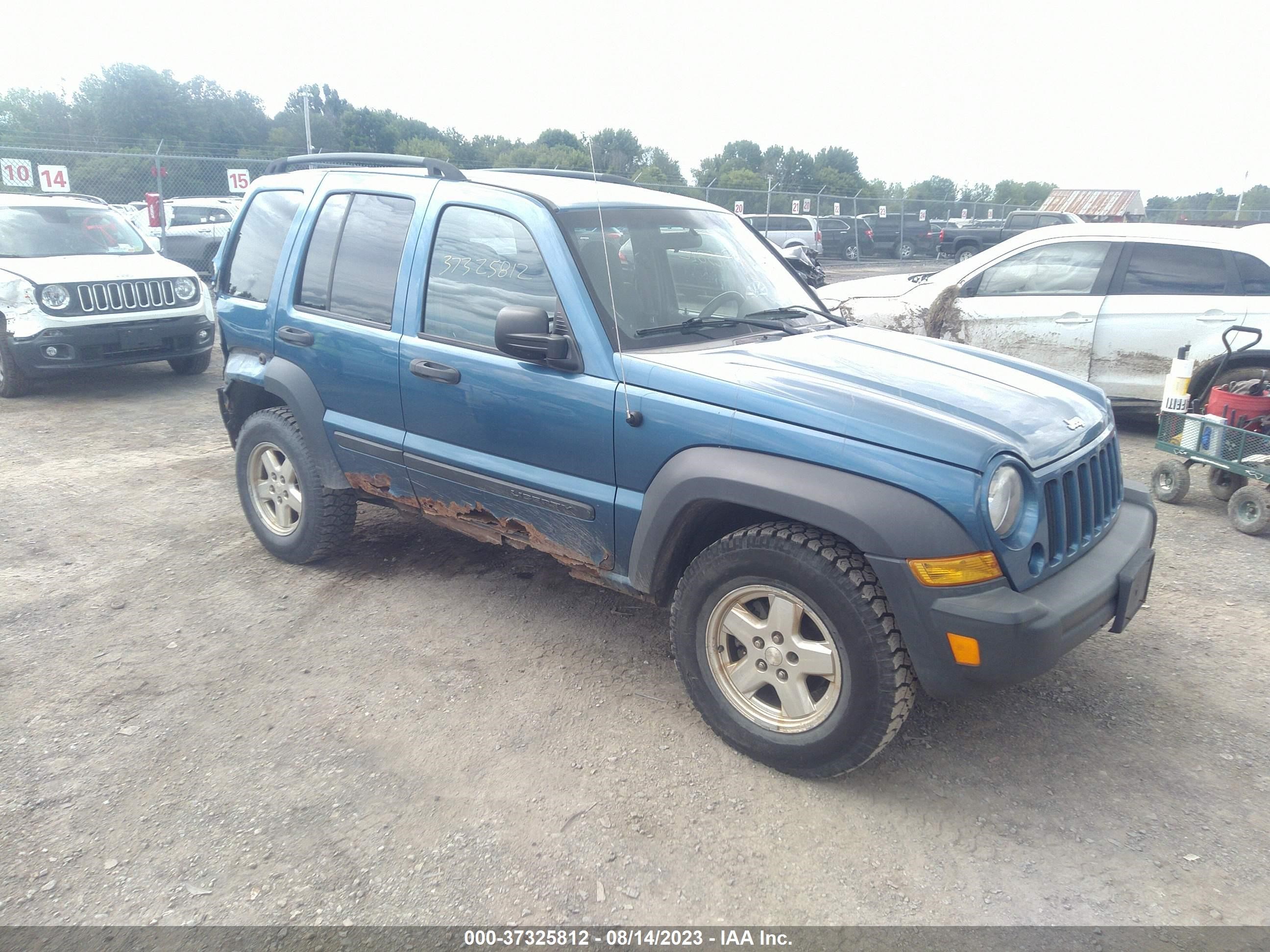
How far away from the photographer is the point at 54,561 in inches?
191

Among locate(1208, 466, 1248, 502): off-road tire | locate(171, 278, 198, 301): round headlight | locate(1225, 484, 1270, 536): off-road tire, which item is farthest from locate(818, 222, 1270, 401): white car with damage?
locate(171, 278, 198, 301): round headlight

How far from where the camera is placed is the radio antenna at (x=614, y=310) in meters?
3.25

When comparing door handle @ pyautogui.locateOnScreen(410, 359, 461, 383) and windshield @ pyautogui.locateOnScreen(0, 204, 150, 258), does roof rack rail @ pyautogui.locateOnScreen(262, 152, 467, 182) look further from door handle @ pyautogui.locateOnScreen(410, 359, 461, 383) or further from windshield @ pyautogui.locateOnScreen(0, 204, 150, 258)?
windshield @ pyautogui.locateOnScreen(0, 204, 150, 258)

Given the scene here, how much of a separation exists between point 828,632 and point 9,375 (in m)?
8.69

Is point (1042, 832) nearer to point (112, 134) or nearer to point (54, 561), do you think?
point (54, 561)

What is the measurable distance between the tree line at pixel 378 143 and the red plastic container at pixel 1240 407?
3.69 meters

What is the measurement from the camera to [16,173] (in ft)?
45.3

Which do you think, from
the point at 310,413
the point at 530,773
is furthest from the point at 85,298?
the point at 530,773

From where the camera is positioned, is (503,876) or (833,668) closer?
(503,876)

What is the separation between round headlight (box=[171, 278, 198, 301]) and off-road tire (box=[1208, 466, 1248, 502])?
9.05m

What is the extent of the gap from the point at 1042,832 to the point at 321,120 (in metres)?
30.7

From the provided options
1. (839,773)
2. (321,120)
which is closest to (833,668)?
(839,773)

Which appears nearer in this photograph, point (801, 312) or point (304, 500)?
point (801, 312)

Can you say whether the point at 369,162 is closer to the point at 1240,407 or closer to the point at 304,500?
the point at 304,500
